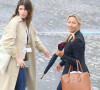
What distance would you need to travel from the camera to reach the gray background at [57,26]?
18.9ft

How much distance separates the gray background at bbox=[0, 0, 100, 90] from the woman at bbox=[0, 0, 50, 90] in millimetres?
1295

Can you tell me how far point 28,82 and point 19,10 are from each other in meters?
1.09

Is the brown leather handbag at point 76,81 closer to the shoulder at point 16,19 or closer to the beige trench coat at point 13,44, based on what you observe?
the beige trench coat at point 13,44

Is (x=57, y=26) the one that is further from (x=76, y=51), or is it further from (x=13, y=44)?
(x=76, y=51)

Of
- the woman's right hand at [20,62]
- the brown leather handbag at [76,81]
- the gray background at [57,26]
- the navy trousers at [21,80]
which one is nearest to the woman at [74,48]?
the brown leather handbag at [76,81]

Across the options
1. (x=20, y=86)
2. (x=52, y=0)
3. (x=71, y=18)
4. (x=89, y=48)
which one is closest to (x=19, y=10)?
(x=71, y=18)

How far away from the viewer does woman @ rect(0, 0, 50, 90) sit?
3604 mm

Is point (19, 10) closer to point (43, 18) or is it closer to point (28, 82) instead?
point (28, 82)

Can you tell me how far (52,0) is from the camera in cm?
1215

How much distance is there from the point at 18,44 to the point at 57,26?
5.54 meters

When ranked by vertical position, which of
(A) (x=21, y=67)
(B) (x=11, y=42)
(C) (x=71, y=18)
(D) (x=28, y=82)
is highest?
(C) (x=71, y=18)

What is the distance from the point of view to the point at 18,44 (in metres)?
3.72

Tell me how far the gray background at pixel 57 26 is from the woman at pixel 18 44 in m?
1.30

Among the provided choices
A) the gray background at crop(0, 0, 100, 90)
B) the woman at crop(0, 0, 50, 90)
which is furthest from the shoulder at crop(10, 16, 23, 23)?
the gray background at crop(0, 0, 100, 90)
